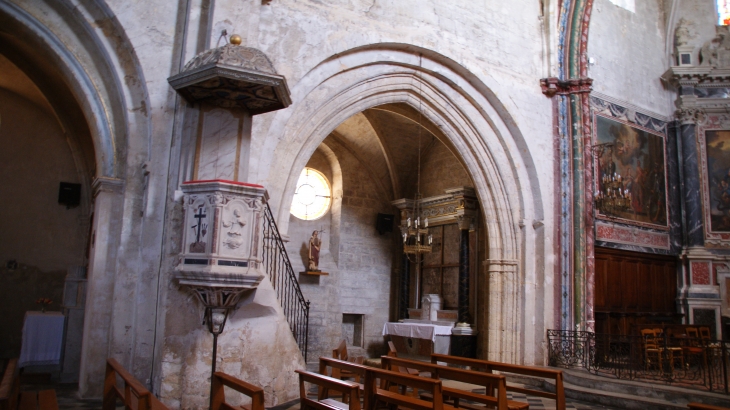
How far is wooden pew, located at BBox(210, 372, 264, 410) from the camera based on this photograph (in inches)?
150

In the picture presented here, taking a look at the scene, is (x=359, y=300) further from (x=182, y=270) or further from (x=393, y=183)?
(x=182, y=270)

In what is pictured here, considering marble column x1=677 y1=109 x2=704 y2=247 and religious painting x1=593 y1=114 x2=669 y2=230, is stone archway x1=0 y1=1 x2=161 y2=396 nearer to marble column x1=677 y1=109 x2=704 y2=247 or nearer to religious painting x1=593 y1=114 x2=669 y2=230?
religious painting x1=593 y1=114 x2=669 y2=230

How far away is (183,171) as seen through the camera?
20.2 feet

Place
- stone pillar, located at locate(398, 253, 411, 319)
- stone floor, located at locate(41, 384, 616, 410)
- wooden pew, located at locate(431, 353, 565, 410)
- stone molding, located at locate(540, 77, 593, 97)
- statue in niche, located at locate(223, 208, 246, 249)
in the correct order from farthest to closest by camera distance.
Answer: stone pillar, located at locate(398, 253, 411, 319) < stone molding, located at locate(540, 77, 593, 97) < stone floor, located at locate(41, 384, 616, 410) < statue in niche, located at locate(223, 208, 246, 249) < wooden pew, located at locate(431, 353, 565, 410)

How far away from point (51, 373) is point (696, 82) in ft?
40.5

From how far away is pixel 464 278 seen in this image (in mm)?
11297

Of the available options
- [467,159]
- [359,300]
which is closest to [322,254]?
[359,300]

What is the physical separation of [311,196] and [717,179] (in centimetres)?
797

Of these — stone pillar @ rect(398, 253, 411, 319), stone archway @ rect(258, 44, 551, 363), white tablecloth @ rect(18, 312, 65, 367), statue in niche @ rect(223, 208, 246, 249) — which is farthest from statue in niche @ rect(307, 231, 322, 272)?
statue in niche @ rect(223, 208, 246, 249)

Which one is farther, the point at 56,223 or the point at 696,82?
the point at 696,82

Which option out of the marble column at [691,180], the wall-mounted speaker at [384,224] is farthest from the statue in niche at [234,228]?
the marble column at [691,180]

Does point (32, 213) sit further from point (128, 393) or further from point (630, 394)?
point (630, 394)

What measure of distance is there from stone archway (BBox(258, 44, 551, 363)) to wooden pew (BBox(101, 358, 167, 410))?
4.89 metres

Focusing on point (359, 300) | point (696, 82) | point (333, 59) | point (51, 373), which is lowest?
point (51, 373)
